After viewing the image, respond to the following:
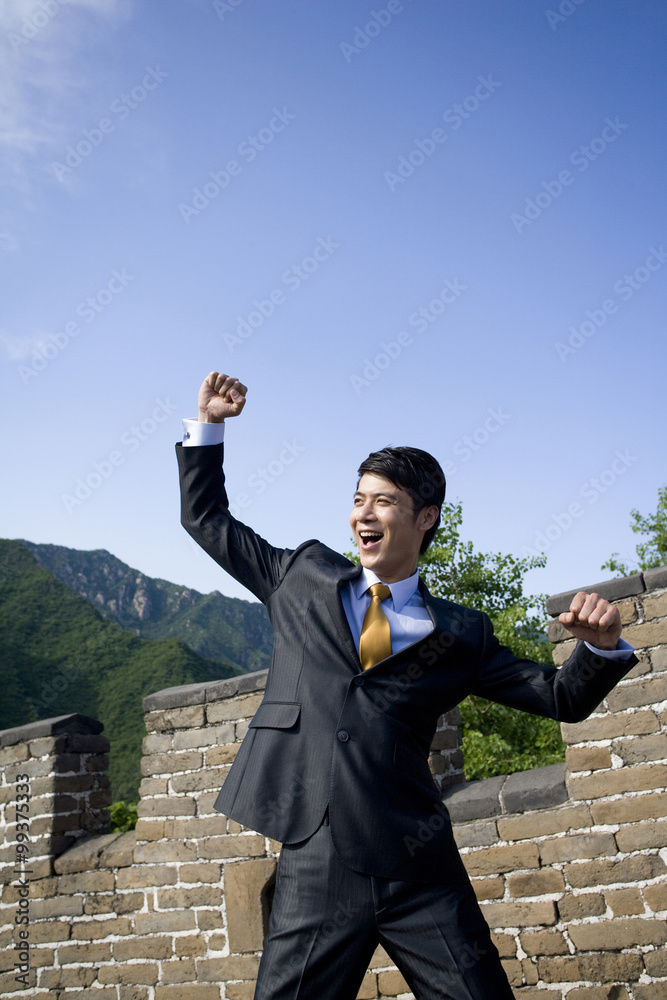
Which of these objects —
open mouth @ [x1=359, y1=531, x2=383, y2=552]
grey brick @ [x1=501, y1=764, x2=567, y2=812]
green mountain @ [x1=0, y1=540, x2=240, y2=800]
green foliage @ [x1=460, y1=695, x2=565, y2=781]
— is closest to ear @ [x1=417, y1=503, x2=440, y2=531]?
open mouth @ [x1=359, y1=531, x2=383, y2=552]

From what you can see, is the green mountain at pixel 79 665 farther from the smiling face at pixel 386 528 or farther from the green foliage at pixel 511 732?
the smiling face at pixel 386 528

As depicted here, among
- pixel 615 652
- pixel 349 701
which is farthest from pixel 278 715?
pixel 615 652

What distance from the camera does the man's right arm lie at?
2264 millimetres

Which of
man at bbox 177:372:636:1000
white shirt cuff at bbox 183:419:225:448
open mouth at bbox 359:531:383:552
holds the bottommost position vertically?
man at bbox 177:372:636:1000

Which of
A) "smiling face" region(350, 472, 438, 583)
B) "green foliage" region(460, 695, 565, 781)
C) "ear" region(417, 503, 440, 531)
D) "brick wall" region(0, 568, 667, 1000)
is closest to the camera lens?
"smiling face" region(350, 472, 438, 583)

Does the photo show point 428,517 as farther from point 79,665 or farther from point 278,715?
point 79,665

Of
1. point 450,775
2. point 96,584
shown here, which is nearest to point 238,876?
point 450,775

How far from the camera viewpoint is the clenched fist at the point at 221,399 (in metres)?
2.28

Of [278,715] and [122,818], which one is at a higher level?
[278,715]

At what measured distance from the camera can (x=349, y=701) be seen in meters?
1.93

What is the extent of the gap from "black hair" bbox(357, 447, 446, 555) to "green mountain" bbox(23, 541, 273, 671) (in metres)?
38.5

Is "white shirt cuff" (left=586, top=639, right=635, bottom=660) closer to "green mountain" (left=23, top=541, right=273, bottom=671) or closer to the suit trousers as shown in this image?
the suit trousers

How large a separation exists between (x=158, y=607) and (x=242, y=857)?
4261 centimetres

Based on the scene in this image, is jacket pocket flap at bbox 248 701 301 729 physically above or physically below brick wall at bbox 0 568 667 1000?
above
